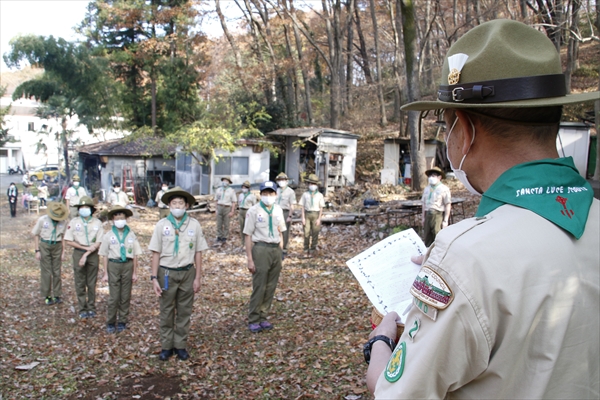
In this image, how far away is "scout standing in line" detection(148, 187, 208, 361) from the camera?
704cm

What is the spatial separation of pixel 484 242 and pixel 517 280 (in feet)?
0.37

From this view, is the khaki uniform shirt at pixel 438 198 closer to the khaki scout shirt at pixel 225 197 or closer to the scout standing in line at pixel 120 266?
the khaki scout shirt at pixel 225 197

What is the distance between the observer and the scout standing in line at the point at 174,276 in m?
7.04

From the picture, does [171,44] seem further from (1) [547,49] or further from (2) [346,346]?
(1) [547,49]

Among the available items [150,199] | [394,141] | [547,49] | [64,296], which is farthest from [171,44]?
[547,49]

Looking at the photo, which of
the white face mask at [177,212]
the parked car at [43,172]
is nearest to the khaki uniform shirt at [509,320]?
the white face mask at [177,212]

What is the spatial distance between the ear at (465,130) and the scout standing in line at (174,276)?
5941mm

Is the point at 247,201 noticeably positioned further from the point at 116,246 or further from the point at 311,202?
the point at 116,246

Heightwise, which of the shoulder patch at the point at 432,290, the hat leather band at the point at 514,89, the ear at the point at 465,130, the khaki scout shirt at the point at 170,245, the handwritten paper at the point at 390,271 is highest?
the hat leather band at the point at 514,89

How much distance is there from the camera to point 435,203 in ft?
39.9

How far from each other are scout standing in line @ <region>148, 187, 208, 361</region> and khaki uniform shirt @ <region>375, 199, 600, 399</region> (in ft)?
20.1

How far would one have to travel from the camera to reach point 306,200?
1362cm

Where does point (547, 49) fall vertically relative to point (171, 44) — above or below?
below

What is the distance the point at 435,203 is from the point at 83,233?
311 inches
